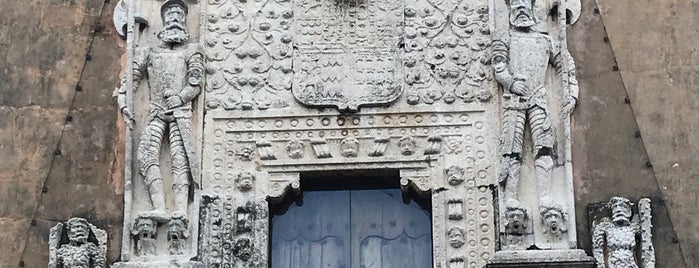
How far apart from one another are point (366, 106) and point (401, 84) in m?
0.33

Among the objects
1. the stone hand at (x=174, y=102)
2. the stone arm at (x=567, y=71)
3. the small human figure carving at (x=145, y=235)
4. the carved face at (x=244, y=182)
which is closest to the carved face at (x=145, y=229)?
the small human figure carving at (x=145, y=235)

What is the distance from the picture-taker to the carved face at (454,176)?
40.5 ft

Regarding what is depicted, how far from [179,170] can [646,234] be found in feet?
11.8

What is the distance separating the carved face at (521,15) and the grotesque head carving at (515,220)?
5.05 feet

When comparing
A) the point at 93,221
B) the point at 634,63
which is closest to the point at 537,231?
the point at 634,63

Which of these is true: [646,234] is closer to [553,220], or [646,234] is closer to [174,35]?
[553,220]

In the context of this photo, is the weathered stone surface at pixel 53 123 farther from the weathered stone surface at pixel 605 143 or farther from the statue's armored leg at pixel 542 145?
the weathered stone surface at pixel 605 143

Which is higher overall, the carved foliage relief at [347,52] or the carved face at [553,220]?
the carved foliage relief at [347,52]

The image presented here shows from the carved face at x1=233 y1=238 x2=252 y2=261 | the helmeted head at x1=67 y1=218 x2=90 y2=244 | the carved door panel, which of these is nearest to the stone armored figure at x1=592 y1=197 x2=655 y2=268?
the carved door panel

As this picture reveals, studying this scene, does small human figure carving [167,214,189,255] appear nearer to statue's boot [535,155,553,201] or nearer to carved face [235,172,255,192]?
carved face [235,172,255,192]

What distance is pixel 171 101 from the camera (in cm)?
1256

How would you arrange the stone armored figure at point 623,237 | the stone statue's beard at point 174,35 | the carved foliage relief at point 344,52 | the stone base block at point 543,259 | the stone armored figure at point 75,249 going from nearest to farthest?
the stone base block at point 543,259
the stone armored figure at point 623,237
the stone armored figure at point 75,249
the carved foliage relief at point 344,52
the stone statue's beard at point 174,35

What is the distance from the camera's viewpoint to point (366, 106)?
12602 mm

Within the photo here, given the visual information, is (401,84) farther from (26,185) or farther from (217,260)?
(26,185)
